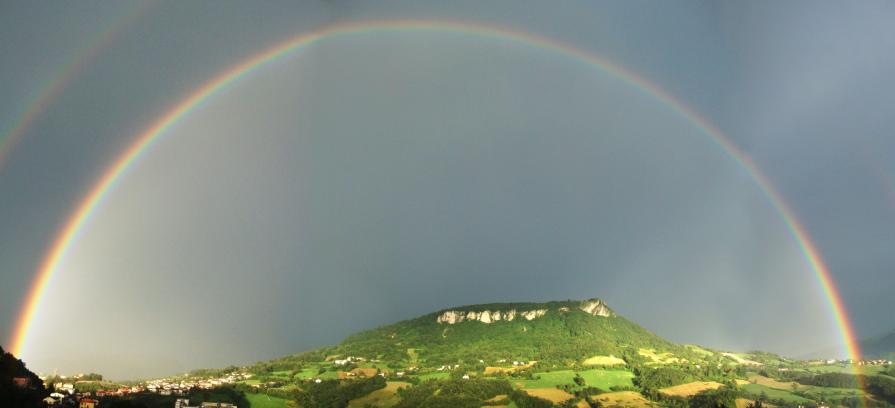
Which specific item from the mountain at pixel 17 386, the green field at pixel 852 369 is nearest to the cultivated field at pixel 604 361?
the green field at pixel 852 369

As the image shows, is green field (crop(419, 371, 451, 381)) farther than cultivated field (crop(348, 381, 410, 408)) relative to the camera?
Yes

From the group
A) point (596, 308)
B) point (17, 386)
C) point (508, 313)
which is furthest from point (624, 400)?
point (17, 386)

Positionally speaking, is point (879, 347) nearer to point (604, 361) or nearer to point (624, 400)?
point (604, 361)

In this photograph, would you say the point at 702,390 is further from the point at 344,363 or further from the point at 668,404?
the point at 344,363

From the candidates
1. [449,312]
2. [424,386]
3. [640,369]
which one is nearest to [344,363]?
[424,386]

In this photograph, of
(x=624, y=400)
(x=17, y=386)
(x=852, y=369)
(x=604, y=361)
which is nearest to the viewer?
(x=17, y=386)

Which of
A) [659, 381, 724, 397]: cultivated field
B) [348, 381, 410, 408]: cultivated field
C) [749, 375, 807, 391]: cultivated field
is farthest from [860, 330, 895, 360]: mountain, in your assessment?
[348, 381, 410, 408]: cultivated field

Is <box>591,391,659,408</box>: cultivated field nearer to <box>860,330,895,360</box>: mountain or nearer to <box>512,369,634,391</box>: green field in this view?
<box>512,369,634,391</box>: green field

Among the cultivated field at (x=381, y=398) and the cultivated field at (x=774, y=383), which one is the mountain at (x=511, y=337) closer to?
the cultivated field at (x=774, y=383)
